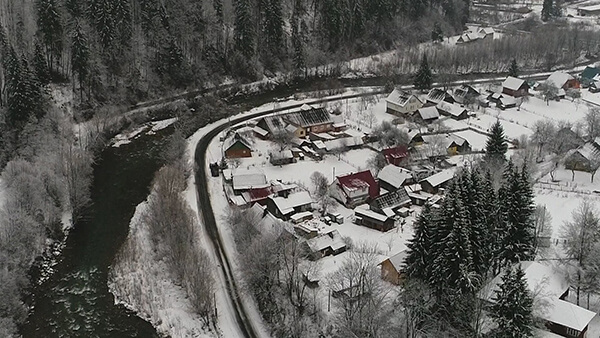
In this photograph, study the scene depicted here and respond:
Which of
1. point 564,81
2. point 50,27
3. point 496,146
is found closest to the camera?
point 496,146

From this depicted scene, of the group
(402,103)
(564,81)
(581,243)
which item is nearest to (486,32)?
(564,81)

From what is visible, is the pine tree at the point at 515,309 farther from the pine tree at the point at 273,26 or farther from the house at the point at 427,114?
the pine tree at the point at 273,26

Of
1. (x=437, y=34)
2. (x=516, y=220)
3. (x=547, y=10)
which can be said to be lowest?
(x=516, y=220)

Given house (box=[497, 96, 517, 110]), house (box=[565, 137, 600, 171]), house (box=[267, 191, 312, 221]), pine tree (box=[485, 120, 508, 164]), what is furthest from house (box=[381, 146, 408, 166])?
house (box=[497, 96, 517, 110])

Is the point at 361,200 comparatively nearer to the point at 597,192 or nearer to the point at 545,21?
the point at 597,192

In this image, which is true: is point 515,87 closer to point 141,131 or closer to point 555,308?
point 141,131

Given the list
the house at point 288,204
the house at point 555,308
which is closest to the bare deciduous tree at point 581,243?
the house at point 555,308
